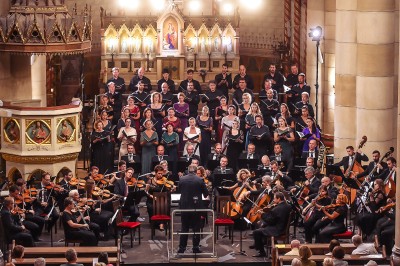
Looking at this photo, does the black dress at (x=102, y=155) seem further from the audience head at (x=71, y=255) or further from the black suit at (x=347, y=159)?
the audience head at (x=71, y=255)

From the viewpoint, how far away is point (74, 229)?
3086 centimetres

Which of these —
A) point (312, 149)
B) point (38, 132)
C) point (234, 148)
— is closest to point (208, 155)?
point (234, 148)

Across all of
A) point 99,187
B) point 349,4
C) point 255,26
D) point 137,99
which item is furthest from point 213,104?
point 255,26

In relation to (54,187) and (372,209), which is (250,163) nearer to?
(372,209)

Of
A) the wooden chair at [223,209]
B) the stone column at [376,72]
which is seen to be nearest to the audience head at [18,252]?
the wooden chair at [223,209]

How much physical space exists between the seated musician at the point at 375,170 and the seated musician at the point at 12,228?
7665 mm

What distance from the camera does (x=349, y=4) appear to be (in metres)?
37.8

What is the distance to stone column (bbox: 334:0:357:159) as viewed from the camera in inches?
1491

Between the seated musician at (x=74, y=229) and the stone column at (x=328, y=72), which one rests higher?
the stone column at (x=328, y=72)

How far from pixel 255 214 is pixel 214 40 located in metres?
14.9

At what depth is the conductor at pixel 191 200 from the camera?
3127 cm

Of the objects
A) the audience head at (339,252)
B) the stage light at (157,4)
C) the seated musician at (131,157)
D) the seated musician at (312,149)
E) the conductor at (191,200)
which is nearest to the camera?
the audience head at (339,252)

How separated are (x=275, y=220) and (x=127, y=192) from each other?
11.8 feet

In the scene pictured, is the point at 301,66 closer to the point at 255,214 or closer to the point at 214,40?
the point at 214,40
